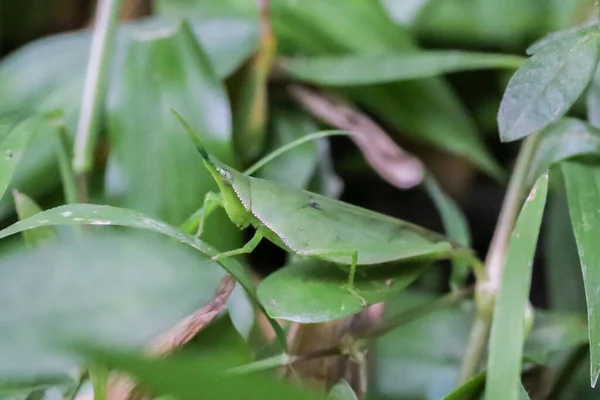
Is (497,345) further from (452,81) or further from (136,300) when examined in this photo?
(452,81)

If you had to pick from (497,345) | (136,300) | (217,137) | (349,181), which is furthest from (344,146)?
(136,300)

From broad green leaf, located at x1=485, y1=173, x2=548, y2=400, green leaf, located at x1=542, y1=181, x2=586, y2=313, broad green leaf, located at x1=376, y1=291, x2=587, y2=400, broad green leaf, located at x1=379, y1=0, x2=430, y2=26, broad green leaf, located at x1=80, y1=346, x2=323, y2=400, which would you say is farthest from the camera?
broad green leaf, located at x1=379, y1=0, x2=430, y2=26

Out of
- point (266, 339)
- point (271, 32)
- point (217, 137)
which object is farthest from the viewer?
point (271, 32)

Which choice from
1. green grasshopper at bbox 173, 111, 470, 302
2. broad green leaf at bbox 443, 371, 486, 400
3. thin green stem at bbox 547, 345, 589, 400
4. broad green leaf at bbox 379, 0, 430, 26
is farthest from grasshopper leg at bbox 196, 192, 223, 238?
broad green leaf at bbox 379, 0, 430, 26

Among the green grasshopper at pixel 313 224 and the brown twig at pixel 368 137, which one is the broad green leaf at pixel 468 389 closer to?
the green grasshopper at pixel 313 224

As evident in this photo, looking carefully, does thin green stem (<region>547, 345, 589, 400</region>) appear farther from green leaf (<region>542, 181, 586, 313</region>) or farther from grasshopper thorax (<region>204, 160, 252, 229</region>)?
grasshopper thorax (<region>204, 160, 252, 229</region>)

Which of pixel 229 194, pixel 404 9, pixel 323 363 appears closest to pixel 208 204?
pixel 229 194
